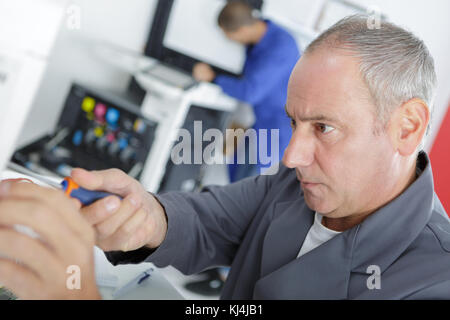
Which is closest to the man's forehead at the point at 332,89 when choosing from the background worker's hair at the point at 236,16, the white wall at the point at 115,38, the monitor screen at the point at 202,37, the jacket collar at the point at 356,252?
the jacket collar at the point at 356,252

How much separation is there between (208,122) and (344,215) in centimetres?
180

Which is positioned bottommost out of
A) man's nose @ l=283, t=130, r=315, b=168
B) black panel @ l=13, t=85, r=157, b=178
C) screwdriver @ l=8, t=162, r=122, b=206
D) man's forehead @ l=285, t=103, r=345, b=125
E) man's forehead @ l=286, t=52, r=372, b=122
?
black panel @ l=13, t=85, r=157, b=178

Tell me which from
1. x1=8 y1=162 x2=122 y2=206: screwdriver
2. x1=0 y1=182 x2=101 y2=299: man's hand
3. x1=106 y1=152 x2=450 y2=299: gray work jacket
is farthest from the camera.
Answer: x1=106 y1=152 x2=450 y2=299: gray work jacket

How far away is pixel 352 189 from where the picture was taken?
0.81 meters

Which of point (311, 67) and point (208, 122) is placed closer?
point (311, 67)

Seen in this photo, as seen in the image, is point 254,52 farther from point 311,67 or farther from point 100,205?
point 100,205

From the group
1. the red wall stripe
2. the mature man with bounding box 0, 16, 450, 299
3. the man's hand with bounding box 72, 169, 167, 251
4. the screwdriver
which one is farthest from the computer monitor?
the screwdriver

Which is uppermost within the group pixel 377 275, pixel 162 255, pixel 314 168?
pixel 314 168

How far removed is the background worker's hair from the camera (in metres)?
2.36

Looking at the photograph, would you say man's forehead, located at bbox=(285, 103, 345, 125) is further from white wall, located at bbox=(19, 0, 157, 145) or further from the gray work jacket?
white wall, located at bbox=(19, 0, 157, 145)

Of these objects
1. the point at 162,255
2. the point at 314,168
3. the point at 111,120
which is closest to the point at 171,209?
the point at 162,255

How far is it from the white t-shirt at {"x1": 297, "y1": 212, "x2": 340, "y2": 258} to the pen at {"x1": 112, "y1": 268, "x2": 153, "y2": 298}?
314 mm

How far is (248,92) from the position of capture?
227 centimetres

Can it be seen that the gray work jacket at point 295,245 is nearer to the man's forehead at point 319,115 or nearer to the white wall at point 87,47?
the man's forehead at point 319,115
